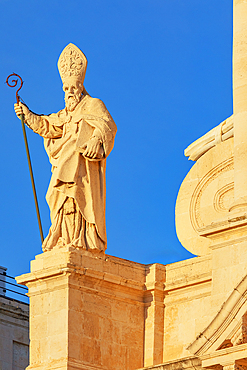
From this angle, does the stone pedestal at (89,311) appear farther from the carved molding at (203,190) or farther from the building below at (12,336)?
the building below at (12,336)

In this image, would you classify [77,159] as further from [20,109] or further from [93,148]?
[20,109]

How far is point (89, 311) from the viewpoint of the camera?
2239 centimetres

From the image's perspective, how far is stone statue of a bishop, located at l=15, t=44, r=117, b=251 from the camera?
23.0 meters

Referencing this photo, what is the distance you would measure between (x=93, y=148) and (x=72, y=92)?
1.48 meters

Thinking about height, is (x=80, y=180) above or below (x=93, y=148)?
below

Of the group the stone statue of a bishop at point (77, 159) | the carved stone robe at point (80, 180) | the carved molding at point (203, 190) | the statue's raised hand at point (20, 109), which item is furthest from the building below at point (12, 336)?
the carved molding at point (203, 190)

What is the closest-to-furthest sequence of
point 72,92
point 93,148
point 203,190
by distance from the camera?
1. point 93,148
2. point 203,190
3. point 72,92

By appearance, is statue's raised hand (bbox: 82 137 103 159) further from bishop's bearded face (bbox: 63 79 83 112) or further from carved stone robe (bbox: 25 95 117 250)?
bishop's bearded face (bbox: 63 79 83 112)

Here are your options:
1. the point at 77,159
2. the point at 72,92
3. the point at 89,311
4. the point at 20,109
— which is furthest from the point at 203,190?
the point at 20,109

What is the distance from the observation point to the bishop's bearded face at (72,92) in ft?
78.3

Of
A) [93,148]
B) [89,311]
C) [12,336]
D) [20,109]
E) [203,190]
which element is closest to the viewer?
[89,311]

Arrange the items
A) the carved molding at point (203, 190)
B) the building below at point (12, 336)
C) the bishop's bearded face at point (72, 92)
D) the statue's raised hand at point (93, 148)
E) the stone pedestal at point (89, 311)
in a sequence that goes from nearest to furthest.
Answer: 1. the stone pedestal at point (89, 311)
2. the statue's raised hand at point (93, 148)
3. the carved molding at point (203, 190)
4. the bishop's bearded face at point (72, 92)
5. the building below at point (12, 336)

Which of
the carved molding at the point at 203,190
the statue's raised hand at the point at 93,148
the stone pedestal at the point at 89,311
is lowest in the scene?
the stone pedestal at the point at 89,311

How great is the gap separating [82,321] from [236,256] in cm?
356
